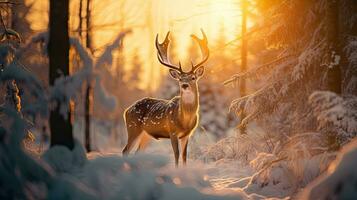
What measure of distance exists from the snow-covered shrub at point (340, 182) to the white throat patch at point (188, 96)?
6.00m

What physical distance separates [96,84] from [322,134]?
462 centimetres

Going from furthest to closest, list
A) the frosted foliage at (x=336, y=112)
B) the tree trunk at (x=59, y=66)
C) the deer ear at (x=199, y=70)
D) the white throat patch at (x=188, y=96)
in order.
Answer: the deer ear at (x=199, y=70) < the white throat patch at (x=188, y=96) < the frosted foliage at (x=336, y=112) < the tree trunk at (x=59, y=66)

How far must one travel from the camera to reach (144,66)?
170 feet

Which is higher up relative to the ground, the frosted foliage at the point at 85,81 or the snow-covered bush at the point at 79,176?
the frosted foliage at the point at 85,81

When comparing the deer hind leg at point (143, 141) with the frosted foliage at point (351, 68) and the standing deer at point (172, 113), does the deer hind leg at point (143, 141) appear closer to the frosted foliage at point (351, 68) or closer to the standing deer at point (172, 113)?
the standing deer at point (172, 113)

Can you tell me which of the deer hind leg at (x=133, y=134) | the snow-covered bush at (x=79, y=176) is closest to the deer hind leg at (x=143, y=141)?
the deer hind leg at (x=133, y=134)

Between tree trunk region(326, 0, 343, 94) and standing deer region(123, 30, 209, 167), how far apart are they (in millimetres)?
2959

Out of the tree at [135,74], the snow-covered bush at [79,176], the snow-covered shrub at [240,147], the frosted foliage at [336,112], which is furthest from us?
the tree at [135,74]

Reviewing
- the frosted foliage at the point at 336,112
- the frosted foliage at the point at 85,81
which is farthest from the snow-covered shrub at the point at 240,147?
the frosted foliage at the point at 85,81

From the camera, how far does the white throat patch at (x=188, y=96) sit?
375 inches

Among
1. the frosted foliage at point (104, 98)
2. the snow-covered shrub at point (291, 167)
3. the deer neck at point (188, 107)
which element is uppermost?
the frosted foliage at point (104, 98)

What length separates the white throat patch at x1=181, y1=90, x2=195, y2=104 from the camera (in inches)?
375

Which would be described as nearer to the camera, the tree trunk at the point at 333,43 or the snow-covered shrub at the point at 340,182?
the snow-covered shrub at the point at 340,182

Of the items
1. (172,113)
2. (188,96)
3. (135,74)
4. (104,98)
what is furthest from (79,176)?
(135,74)
